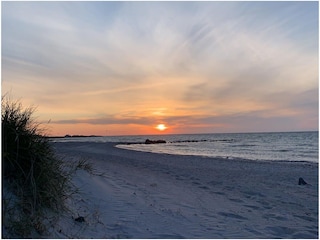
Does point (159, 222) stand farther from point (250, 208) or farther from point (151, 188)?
point (151, 188)

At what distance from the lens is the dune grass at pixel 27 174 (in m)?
4.95

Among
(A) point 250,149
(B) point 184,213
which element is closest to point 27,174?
(B) point 184,213

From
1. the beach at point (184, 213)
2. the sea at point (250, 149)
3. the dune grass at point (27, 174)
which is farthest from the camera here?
the sea at point (250, 149)

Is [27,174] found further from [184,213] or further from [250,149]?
[250,149]

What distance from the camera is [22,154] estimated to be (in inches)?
221

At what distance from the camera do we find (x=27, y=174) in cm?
549

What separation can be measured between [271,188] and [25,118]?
30.5 feet

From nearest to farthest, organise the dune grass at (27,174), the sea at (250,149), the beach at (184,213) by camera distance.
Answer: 1. the dune grass at (27,174)
2. the beach at (184,213)
3. the sea at (250,149)

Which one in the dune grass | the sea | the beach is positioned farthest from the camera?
the sea

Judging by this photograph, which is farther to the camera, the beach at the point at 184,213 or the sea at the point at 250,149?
the sea at the point at 250,149

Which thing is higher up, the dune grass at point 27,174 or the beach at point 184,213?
the dune grass at point 27,174

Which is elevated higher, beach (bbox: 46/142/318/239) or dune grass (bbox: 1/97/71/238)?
dune grass (bbox: 1/97/71/238)

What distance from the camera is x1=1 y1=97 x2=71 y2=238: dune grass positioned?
4949mm

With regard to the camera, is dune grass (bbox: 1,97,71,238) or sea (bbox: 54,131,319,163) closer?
dune grass (bbox: 1,97,71,238)
